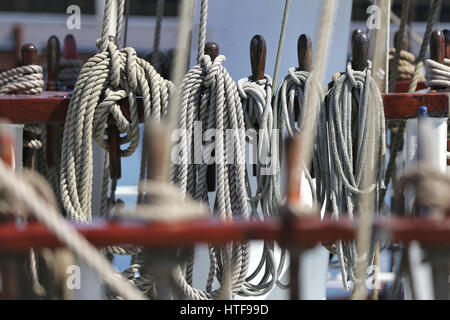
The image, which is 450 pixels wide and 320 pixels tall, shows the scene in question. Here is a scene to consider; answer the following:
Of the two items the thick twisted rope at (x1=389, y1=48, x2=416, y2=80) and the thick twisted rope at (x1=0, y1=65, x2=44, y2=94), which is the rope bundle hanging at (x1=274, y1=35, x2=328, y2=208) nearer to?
the thick twisted rope at (x1=0, y1=65, x2=44, y2=94)

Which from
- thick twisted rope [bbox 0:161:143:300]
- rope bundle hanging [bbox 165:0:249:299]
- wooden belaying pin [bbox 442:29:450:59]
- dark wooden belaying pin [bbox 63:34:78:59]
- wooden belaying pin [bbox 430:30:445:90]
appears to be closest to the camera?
thick twisted rope [bbox 0:161:143:300]

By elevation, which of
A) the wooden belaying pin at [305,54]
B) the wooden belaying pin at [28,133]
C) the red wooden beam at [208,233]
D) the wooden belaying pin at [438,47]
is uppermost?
the wooden belaying pin at [438,47]

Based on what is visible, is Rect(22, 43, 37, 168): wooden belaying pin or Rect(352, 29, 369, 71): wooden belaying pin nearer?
Rect(352, 29, 369, 71): wooden belaying pin

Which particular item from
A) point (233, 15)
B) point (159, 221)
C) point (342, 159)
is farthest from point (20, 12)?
point (159, 221)

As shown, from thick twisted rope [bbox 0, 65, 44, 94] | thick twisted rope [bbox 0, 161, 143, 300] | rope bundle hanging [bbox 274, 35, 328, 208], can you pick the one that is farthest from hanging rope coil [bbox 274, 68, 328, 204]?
thick twisted rope [bbox 0, 161, 143, 300]

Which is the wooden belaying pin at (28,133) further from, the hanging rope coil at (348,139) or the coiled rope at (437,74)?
the coiled rope at (437,74)

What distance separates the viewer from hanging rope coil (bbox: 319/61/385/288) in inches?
81.6

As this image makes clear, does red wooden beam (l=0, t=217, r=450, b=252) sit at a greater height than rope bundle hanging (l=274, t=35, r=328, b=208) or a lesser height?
lesser

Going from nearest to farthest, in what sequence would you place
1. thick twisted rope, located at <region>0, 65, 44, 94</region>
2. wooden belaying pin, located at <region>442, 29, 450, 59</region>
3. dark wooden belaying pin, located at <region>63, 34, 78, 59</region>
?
thick twisted rope, located at <region>0, 65, 44, 94</region>, wooden belaying pin, located at <region>442, 29, 450, 59</region>, dark wooden belaying pin, located at <region>63, 34, 78, 59</region>

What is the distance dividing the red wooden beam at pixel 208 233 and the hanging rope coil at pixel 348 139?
0.81 metres

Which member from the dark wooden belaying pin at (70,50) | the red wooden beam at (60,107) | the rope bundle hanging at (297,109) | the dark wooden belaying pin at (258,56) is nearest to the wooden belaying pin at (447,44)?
the red wooden beam at (60,107)

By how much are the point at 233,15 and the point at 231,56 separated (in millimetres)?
160

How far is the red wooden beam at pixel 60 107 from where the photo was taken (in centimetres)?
210

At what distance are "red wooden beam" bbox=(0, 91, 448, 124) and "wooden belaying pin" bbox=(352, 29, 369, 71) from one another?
0.40ft
